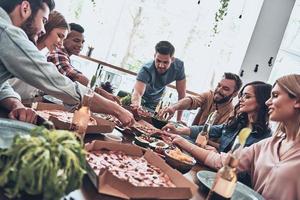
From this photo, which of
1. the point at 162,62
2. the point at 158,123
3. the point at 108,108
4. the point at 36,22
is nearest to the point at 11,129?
the point at 108,108

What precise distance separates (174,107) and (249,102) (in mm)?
925

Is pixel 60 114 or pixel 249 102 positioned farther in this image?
pixel 249 102

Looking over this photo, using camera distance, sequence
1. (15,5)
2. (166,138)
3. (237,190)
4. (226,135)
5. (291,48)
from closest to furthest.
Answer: (237,190)
(15,5)
(166,138)
(226,135)
(291,48)

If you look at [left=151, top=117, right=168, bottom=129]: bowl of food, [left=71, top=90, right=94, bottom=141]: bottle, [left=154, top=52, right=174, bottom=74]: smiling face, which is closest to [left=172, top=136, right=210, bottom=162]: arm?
[left=151, top=117, right=168, bottom=129]: bowl of food

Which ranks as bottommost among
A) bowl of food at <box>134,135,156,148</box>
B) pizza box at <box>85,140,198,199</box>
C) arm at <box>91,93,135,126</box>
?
bowl of food at <box>134,135,156,148</box>

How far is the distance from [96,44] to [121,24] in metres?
0.49

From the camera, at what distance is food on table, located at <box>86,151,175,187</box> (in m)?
0.98

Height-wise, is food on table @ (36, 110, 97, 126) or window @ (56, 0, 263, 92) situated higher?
window @ (56, 0, 263, 92)

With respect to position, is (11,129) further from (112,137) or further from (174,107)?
(174,107)

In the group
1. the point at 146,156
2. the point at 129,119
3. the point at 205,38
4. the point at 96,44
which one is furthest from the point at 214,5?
the point at 146,156

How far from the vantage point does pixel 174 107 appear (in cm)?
309

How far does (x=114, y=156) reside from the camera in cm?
A: 113

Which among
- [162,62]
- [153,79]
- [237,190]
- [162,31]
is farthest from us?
[162,31]

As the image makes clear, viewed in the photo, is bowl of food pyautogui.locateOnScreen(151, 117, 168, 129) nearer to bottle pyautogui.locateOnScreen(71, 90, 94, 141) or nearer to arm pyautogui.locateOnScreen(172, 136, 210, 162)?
arm pyautogui.locateOnScreen(172, 136, 210, 162)
